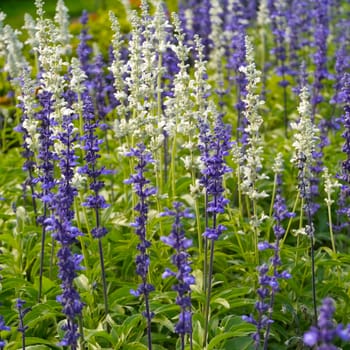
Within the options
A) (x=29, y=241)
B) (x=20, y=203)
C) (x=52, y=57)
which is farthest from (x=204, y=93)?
(x=20, y=203)

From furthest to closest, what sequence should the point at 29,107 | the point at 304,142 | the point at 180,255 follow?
the point at 29,107 < the point at 304,142 < the point at 180,255

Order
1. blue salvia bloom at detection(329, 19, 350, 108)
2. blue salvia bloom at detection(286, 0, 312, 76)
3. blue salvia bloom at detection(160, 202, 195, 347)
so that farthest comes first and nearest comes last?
blue salvia bloom at detection(286, 0, 312, 76) < blue salvia bloom at detection(329, 19, 350, 108) < blue salvia bloom at detection(160, 202, 195, 347)

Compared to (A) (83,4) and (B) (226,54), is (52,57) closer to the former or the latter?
(B) (226,54)

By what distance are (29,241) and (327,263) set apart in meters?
3.23

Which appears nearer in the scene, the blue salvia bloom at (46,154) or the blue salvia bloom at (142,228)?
the blue salvia bloom at (142,228)

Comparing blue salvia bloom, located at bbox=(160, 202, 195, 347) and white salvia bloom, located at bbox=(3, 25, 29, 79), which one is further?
white salvia bloom, located at bbox=(3, 25, 29, 79)

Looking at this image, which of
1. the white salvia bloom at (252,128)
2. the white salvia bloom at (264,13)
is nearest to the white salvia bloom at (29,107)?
the white salvia bloom at (252,128)

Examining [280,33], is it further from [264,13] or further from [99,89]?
[99,89]

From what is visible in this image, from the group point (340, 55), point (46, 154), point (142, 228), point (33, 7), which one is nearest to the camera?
point (142, 228)

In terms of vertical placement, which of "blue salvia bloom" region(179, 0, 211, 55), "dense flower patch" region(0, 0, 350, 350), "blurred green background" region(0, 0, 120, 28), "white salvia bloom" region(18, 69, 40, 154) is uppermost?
"blurred green background" region(0, 0, 120, 28)

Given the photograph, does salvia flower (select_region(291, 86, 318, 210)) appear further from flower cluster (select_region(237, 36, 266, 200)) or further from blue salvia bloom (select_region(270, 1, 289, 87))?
blue salvia bloom (select_region(270, 1, 289, 87))

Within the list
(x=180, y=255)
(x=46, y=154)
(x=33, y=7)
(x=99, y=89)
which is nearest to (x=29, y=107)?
(x=46, y=154)

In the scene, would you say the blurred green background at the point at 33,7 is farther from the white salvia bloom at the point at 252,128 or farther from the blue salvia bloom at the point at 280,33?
the white salvia bloom at the point at 252,128

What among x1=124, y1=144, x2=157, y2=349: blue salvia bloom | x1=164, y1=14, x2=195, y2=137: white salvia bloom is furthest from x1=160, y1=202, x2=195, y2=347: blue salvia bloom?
x1=164, y1=14, x2=195, y2=137: white salvia bloom
